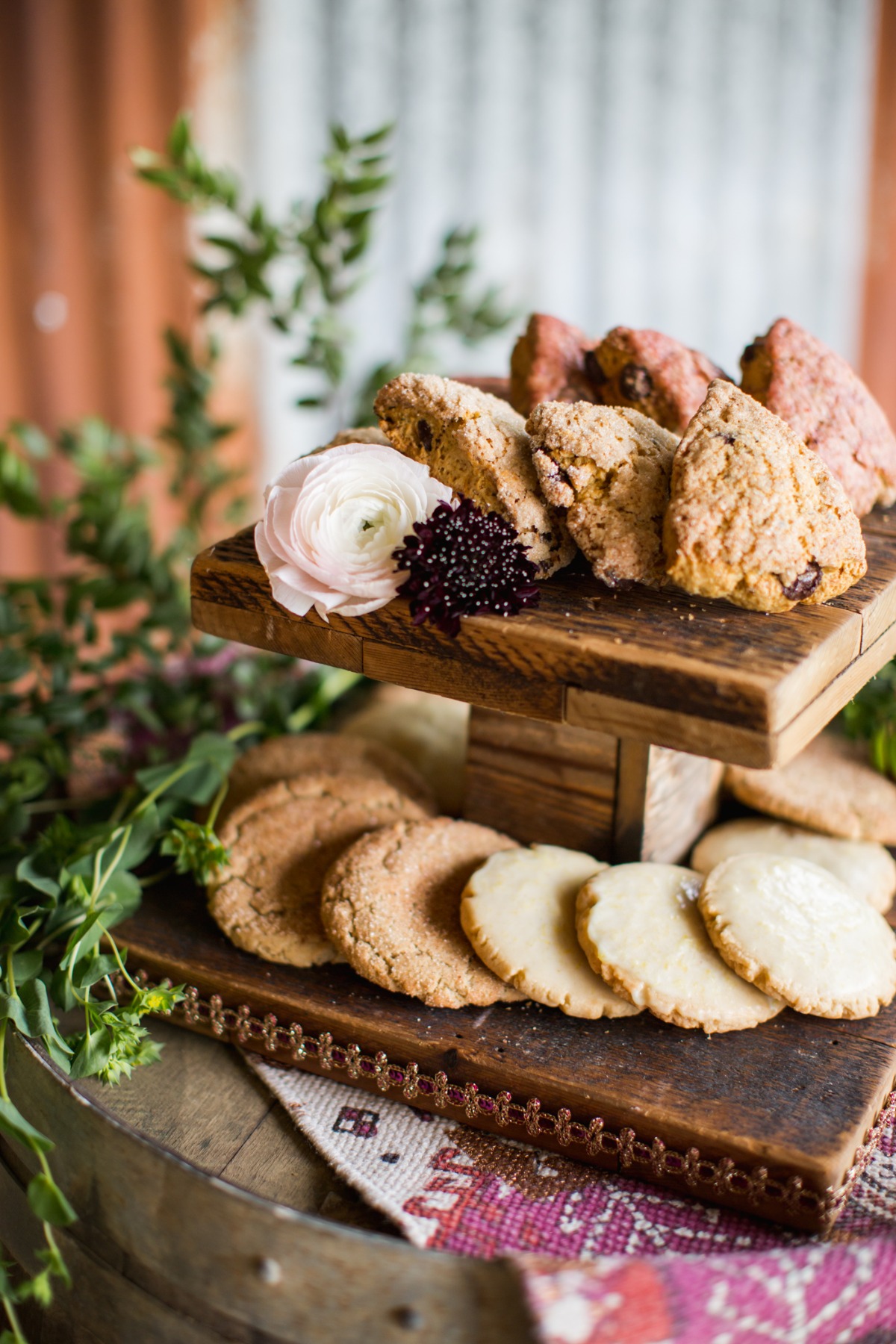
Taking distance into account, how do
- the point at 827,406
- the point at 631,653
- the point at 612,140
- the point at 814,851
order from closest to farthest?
the point at 631,653
the point at 827,406
the point at 814,851
the point at 612,140

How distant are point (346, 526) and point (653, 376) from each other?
376mm

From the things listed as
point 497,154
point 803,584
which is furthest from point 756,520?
point 497,154

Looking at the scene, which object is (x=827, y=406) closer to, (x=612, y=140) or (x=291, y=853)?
(x=291, y=853)

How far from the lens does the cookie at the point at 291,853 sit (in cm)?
108

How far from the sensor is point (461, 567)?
907 millimetres

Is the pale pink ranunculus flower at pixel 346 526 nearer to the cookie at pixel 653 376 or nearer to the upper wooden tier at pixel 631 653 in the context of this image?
the upper wooden tier at pixel 631 653

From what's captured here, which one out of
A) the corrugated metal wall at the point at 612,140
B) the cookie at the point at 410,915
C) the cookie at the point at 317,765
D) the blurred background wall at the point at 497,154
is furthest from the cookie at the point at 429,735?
the corrugated metal wall at the point at 612,140

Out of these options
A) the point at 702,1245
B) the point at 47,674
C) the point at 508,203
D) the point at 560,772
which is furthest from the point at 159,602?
the point at 508,203

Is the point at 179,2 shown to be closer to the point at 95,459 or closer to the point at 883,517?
the point at 95,459

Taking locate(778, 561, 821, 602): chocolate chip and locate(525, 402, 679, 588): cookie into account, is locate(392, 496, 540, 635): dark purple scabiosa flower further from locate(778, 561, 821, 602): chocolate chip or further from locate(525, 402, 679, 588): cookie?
locate(778, 561, 821, 602): chocolate chip

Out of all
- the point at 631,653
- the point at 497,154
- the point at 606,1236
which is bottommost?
the point at 606,1236

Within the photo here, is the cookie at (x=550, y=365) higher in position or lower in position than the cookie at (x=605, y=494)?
higher

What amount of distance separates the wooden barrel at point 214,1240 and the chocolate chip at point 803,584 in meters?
0.54

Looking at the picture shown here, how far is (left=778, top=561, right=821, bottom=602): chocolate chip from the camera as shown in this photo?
89 cm
